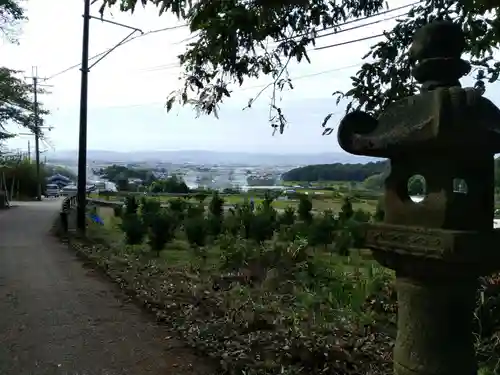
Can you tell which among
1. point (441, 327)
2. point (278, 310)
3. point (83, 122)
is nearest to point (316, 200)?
point (83, 122)

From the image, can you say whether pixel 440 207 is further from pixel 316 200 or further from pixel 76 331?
pixel 316 200

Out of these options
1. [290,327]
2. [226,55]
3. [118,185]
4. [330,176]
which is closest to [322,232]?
[330,176]

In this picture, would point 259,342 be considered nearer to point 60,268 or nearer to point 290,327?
point 290,327

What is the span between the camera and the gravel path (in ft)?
16.0

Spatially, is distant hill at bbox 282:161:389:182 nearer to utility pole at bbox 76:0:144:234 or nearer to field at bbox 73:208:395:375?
field at bbox 73:208:395:375

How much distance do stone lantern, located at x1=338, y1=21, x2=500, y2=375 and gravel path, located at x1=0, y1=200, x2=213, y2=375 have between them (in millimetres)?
2945

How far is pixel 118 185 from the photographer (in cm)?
2727

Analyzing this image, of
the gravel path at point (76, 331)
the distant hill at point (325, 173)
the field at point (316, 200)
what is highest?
the distant hill at point (325, 173)

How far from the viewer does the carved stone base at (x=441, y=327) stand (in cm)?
214

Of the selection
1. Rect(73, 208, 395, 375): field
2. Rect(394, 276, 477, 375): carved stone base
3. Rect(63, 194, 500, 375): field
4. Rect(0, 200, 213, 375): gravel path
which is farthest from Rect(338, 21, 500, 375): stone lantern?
Rect(0, 200, 213, 375): gravel path

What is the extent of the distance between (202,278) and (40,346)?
3051mm

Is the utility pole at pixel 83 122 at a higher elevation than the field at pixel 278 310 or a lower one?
higher

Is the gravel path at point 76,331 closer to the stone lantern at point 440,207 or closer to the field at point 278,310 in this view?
the field at point 278,310

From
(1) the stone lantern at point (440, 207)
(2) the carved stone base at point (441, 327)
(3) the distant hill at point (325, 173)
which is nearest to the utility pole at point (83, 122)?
(3) the distant hill at point (325, 173)
